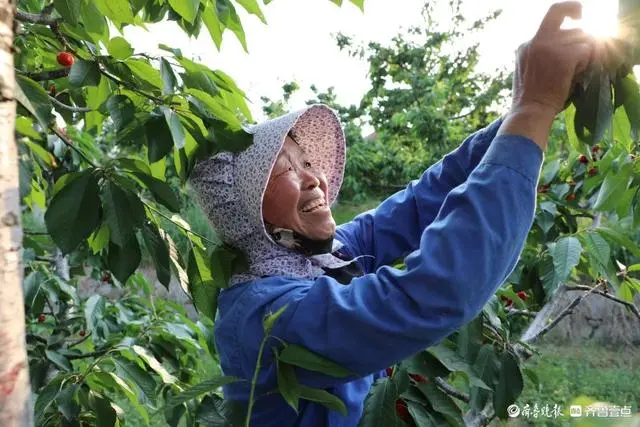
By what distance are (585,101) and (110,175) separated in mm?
865

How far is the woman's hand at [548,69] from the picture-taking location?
3.10 feet

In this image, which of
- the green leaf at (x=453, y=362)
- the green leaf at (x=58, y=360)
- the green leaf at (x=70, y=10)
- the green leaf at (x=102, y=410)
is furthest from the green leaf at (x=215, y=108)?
the green leaf at (x=58, y=360)

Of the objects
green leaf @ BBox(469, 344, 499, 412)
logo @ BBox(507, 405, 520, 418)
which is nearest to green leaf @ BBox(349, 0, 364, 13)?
green leaf @ BBox(469, 344, 499, 412)

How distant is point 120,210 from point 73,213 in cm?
9

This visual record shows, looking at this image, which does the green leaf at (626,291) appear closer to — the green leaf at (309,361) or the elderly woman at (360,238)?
the elderly woman at (360,238)

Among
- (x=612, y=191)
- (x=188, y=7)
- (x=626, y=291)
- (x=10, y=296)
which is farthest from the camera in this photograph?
(x=626, y=291)

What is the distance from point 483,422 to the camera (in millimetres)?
1698

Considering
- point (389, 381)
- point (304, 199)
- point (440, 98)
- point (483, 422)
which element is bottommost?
point (440, 98)

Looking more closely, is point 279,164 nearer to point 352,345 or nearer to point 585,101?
point 352,345

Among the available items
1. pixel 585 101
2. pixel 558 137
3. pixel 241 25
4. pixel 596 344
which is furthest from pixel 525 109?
pixel 596 344

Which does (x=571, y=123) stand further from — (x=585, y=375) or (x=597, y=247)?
(x=585, y=375)

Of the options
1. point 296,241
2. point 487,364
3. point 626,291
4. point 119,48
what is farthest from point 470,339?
point 119,48

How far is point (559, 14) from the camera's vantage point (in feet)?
3.18

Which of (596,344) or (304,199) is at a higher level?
(304,199)
